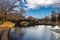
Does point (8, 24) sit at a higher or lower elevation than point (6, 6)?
lower

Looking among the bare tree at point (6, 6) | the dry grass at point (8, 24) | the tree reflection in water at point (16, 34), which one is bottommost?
the tree reflection in water at point (16, 34)

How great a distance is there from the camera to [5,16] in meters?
1.76

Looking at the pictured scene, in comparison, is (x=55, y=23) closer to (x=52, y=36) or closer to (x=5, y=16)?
(x=52, y=36)

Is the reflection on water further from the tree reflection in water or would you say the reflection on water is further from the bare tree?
the bare tree

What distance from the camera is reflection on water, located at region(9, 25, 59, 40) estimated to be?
172 cm

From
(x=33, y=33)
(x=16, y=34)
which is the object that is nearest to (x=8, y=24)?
(x=16, y=34)

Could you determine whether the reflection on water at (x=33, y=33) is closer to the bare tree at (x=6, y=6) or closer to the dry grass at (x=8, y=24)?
the dry grass at (x=8, y=24)

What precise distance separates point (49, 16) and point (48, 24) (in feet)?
0.32

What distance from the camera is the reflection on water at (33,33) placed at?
5.65ft

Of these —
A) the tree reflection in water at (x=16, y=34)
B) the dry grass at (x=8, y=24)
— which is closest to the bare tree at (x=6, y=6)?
the dry grass at (x=8, y=24)

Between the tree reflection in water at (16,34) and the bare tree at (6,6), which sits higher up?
the bare tree at (6,6)

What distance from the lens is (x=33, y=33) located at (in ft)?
→ 5.66

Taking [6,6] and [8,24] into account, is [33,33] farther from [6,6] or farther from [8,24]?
[6,6]

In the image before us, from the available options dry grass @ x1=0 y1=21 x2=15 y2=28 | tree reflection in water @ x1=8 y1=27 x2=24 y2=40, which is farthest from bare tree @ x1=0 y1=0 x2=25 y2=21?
tree reflection in water @ x1=8 y1=27 x2=24 y2=40
